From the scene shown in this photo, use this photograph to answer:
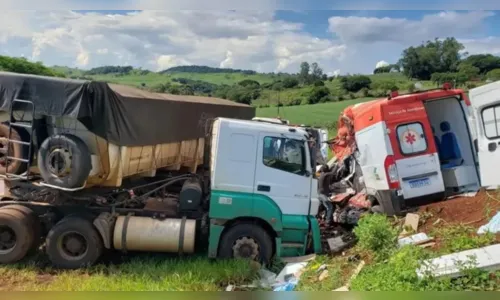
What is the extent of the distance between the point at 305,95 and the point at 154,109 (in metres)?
22.7

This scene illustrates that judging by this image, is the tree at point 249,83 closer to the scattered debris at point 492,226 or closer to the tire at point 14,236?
the tire at point 14,236

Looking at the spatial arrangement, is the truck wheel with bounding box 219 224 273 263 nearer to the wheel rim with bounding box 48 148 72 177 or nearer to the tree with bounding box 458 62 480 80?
the wheel rim with bounding box 48 148 72 177

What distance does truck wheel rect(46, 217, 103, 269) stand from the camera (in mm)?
7980

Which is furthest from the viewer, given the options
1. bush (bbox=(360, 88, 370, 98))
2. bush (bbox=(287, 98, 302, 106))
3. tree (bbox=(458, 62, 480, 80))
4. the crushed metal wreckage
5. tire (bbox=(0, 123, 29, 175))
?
bush (bbox=(360, 88, 370, 98))

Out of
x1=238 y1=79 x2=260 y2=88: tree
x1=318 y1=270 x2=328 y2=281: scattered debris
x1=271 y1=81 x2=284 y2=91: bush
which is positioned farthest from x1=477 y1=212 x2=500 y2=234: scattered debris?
x1=238 y1=79 x2=260 y2=88: tree

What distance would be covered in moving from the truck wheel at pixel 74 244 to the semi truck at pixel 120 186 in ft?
0.05

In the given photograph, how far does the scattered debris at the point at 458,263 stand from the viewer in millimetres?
5066

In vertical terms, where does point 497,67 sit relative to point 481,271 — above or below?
above

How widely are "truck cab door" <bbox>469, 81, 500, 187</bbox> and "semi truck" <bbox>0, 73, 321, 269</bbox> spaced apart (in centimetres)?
249

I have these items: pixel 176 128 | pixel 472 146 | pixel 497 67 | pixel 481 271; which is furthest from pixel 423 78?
pixel 481 271

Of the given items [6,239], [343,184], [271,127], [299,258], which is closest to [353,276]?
[299,258]

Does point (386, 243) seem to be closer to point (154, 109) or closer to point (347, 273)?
point (347, 273)

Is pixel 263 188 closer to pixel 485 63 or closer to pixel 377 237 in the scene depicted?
pixel 377 237

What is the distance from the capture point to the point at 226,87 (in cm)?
1817
